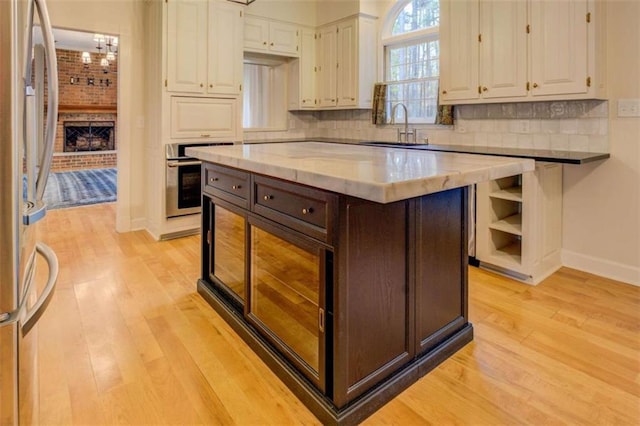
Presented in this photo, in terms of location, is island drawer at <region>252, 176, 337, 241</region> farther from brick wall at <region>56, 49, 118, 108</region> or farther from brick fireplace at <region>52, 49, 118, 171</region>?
brick fireplace at <region>52, 49, 118, 171</region>

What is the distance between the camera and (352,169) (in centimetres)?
146

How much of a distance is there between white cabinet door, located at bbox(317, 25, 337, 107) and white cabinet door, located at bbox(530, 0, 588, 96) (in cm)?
249

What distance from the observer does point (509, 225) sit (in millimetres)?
3049

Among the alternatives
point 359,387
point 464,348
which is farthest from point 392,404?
point 464,348

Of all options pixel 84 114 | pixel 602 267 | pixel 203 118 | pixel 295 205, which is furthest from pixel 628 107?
pixel 84 114

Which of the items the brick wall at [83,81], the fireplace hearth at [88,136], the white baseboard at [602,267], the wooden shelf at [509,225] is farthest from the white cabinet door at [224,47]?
the fireplace hearth at [88,136]

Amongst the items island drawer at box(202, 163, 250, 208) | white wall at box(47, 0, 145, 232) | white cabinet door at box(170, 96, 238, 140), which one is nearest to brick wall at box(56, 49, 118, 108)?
white wall at box(47, 0, 145, 232)

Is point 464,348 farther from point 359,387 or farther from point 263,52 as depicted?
point 263,52

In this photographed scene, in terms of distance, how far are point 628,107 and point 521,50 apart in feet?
2.71

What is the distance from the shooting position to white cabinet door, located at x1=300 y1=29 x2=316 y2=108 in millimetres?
5133

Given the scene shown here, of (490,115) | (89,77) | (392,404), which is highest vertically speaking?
(89,77)

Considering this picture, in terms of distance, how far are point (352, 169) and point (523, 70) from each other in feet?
7.55

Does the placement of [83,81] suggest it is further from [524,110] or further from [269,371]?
[269,371]

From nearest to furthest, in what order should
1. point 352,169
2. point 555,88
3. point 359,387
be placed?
point 352,169
point 359,387
point 555,88
